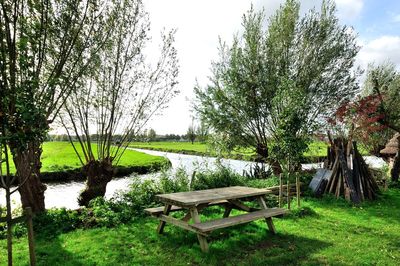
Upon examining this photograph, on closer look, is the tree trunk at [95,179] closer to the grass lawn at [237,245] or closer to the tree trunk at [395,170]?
the grass lawn at [237,245]

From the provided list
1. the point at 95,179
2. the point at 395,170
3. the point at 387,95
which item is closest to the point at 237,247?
the point at 95,179

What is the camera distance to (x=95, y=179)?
1139 centimetres

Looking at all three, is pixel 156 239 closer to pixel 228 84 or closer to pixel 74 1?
pixel 74 1

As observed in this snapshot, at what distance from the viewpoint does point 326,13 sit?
15.1 meters

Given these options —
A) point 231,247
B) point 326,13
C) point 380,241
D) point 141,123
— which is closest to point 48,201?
point 141,123

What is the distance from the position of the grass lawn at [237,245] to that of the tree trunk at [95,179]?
3638 mm

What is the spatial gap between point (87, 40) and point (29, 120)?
6.10 meters

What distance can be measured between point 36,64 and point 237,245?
271 inches

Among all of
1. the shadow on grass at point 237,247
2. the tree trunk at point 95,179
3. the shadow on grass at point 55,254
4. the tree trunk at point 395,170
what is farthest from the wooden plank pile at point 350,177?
the shadow on grass at point 55,254

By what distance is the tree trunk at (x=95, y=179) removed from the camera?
1123 cm

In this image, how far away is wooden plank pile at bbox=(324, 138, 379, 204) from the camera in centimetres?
1094

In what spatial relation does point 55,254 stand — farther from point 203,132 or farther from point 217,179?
point 203,132

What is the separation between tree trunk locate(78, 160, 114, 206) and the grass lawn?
364 cm

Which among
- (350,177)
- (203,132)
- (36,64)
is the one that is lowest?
(350,177)
